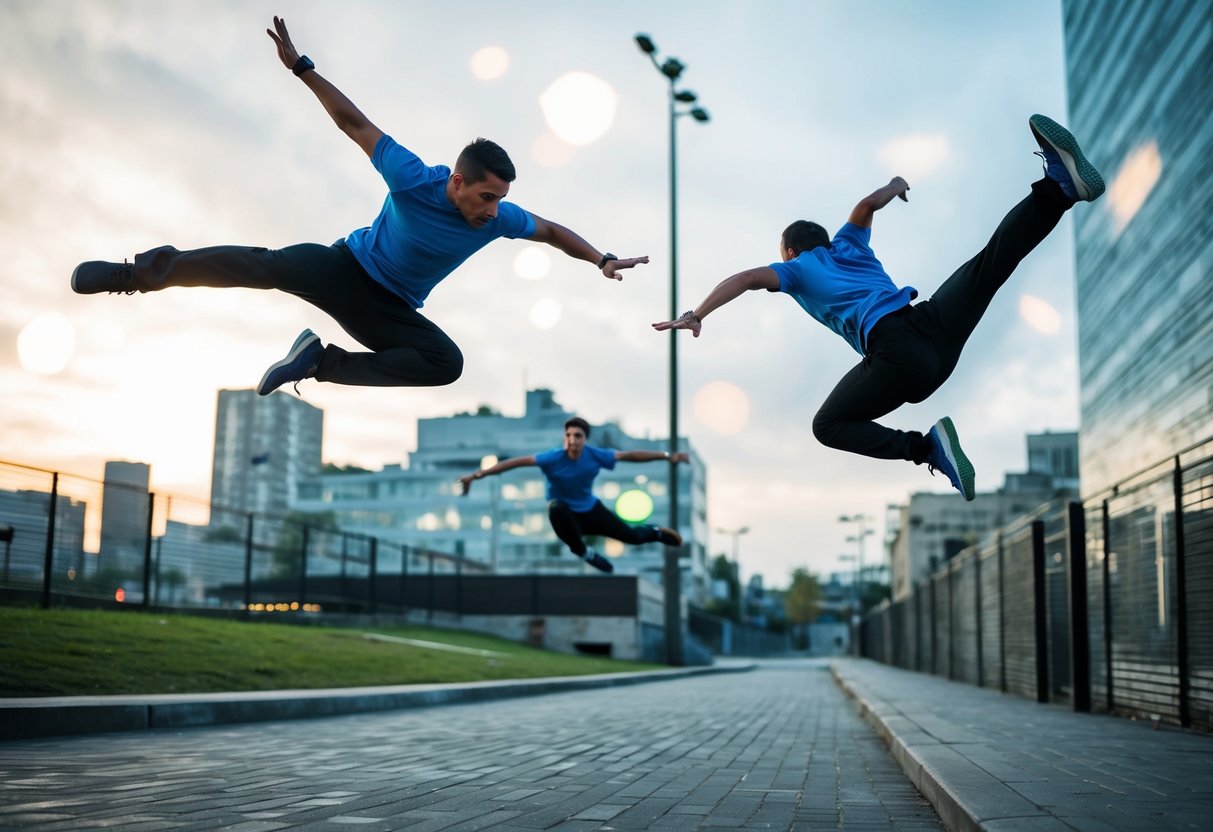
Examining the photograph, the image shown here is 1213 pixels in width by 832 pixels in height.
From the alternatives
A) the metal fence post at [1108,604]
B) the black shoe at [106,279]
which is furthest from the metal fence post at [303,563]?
the black shoe at [106,279]

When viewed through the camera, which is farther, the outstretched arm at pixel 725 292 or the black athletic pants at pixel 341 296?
the black athletic pants at pixel 341 296

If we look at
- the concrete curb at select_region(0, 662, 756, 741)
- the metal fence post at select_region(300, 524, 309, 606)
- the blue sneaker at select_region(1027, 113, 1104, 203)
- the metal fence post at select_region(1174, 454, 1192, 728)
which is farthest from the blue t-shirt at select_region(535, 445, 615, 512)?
the metal fence post at select_region(300, 524, 309, 606)

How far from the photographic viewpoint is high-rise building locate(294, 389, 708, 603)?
9956 centimetres

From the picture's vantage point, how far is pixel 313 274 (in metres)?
6.01

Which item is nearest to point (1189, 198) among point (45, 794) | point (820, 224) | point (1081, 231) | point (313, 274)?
point (1081, 231)

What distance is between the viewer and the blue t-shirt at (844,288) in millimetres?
5855

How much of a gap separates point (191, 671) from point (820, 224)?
895 cm

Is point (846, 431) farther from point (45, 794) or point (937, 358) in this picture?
point (45, 794)

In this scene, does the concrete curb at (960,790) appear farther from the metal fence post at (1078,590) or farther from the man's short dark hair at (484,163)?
the metal fence post at (1078,590)

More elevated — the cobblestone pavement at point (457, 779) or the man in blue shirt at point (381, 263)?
the man in blue shirt at point (381, 263)

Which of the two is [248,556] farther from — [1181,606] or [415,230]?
[415,230]

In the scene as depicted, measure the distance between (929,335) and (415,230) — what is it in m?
2.71

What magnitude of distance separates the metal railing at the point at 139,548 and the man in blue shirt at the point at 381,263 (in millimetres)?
10893

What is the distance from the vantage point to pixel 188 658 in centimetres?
1284
